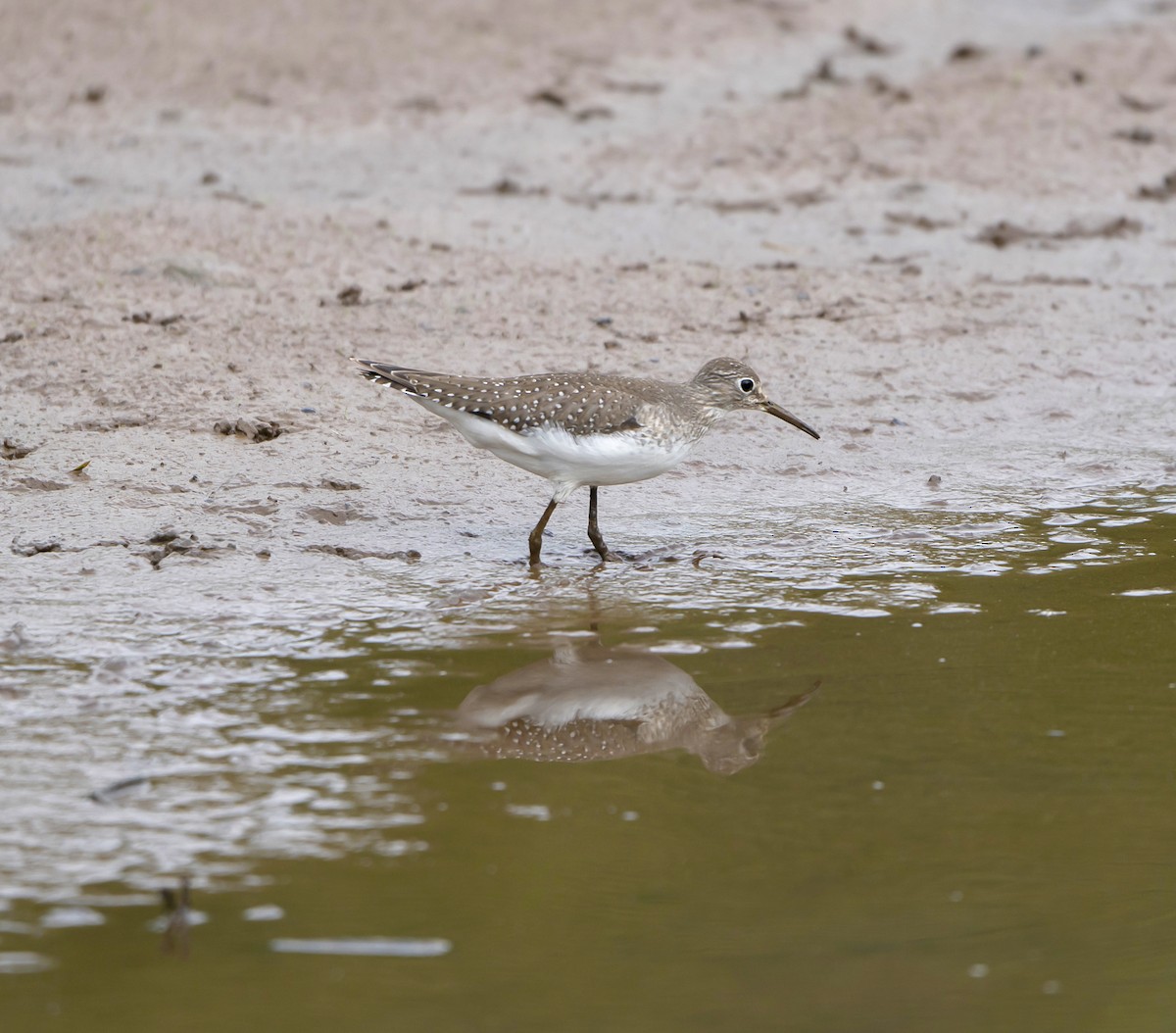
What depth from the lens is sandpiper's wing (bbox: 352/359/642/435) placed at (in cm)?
724

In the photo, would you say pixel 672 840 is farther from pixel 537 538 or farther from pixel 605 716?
pixel 537 538

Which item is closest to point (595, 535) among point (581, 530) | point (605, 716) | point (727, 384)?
point (581, 530)

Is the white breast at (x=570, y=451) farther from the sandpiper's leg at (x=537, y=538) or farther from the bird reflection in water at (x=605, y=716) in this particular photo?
the bird reflection in water at (x=605, y=716)

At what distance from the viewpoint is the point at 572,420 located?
7.23 metres

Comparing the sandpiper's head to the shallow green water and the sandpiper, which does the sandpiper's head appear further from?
the shallow green water

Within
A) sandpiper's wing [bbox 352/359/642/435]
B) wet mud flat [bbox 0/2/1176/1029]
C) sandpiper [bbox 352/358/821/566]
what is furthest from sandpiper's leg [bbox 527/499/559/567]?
sandpiper's wing [bbox 352/359/642/435]

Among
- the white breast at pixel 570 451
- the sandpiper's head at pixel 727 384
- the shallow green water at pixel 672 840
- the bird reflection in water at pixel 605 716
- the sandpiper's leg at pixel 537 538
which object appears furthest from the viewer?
the sandpiper's head at pixel 727 384

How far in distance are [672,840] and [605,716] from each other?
0.97 metres

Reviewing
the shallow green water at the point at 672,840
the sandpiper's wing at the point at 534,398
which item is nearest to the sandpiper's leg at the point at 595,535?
the sandpiper's wing at the point at 534,398

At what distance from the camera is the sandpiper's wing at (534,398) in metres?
7.24

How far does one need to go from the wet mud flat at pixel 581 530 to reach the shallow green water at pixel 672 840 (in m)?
0.02

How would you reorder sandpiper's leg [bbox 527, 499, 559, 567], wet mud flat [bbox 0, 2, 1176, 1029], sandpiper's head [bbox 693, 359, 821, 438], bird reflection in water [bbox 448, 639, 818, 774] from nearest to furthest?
wet mud flat [bbox 0, 2, 1176, 1029] < bird reflection in water [bbox 448, 639, 818, 774] < sandpiper's leg [bbox 527, 499, 559, 567] < sandpiper's head [bbox 693, 359, 821, 438]

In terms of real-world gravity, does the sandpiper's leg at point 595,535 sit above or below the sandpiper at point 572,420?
below

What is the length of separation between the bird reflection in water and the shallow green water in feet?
0.09
